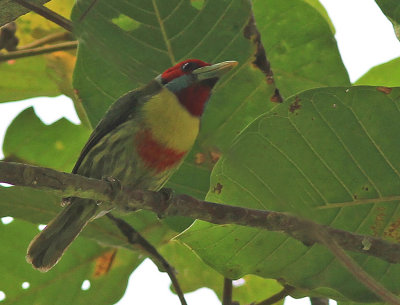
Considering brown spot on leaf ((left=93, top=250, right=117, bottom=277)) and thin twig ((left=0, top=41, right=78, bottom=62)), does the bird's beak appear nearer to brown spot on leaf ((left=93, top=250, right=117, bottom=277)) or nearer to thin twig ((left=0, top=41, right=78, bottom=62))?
thin twig ((left=0, top=41, right=78, bottom=62))

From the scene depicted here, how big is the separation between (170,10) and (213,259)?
2.79 feet

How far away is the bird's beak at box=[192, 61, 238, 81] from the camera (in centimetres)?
Answer: 225

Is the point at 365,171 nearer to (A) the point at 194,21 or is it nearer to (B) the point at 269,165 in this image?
(B) the point at 269,165

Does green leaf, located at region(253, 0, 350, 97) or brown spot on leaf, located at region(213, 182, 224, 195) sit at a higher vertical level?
green leaf, located at region(253, 0, 350, 97)

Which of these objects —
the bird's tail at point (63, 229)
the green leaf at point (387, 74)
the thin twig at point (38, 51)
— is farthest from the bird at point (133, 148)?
the green leaf at point (387, 74)

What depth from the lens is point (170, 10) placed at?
2.31 m

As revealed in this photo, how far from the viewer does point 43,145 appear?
9.61ft

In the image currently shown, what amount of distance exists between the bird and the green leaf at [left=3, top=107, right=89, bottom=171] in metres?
0.49

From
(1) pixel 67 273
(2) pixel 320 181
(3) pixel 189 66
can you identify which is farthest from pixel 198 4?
(1) pixel 67 273

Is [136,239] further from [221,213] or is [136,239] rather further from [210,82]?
[221,213]

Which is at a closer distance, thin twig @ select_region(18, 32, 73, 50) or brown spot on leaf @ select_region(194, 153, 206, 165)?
brown spot on leaf @ select_region(194, 153, 206, 165)

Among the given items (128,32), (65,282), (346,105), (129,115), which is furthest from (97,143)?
(346,105)

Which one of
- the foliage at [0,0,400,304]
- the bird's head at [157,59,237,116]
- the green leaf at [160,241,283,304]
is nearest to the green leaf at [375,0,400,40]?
the foliage at [0,0,400,304]

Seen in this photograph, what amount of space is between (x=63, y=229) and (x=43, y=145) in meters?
0.65
